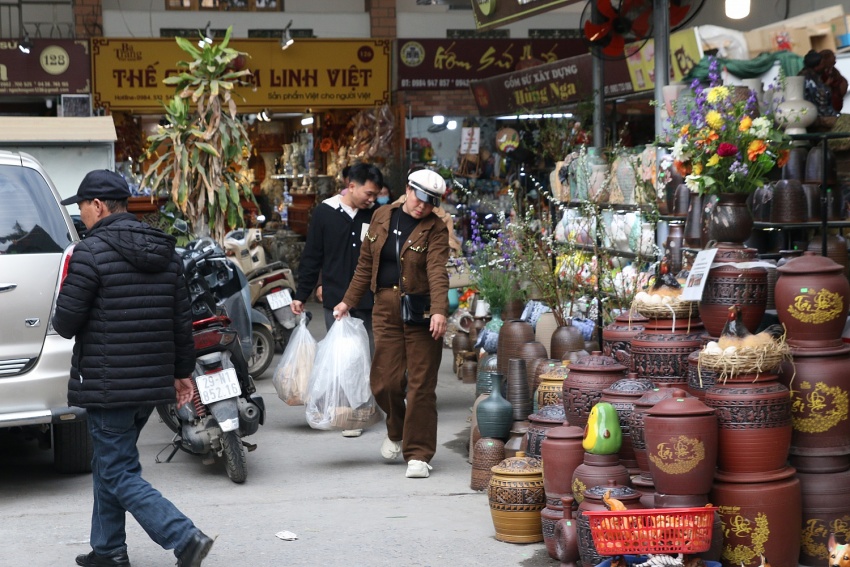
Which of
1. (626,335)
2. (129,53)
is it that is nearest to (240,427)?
(626,335)

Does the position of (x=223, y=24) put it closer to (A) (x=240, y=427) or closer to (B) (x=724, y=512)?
(A) (x=240, y=427)

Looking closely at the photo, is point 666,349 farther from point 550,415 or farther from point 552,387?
point 552,387

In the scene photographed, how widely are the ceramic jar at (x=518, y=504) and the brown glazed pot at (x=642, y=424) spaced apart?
0.66 meters

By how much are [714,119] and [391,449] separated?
3.01 m

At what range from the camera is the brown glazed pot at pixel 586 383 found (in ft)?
17.5

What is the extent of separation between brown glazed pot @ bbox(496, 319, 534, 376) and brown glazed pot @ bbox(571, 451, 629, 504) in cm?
248

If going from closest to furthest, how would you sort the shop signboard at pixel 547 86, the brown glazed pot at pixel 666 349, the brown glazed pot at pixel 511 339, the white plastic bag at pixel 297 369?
the brown glazed pot at pixel 666 349 < the brown glazed pot at pixel 511 339 < the white plastic bag at pixel 297 369 < the shop signboard at pixel 547 86

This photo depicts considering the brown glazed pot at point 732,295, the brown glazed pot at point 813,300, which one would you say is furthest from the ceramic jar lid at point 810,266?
the brown glazed pot at point 732,295

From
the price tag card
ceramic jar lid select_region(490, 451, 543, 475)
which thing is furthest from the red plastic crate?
ceramic jar lid select_region(490, 451, 543, 475)

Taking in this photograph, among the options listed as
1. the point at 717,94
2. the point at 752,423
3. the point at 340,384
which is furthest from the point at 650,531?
the point at 340,384

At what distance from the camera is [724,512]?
4.77 m

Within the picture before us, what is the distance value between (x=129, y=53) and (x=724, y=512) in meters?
13.4

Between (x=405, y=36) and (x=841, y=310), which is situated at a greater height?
(x=405, y=36)

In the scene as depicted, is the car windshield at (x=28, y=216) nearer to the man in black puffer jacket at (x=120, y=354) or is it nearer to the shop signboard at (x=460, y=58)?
the man in black puffer jacket at (x=120, y=354)
